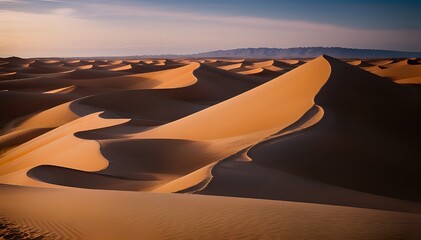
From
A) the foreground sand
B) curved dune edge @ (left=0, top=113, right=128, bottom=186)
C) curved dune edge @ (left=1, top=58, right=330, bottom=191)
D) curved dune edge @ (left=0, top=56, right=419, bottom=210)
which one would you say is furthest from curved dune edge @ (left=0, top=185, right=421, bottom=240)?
curved dune edge @ (left=0, top=113, right=128, bottom=186)

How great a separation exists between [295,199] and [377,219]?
191 centimetres

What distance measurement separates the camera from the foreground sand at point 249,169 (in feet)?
13.7

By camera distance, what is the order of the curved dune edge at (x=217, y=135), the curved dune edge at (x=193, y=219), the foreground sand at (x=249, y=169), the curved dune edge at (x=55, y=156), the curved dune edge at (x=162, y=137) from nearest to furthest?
the curved dune edge at (x=193, y=219), the foreground sand at (x=249, y=169), the curved dune edge at (x=162, y=137), the curved dune edge at (x=217, y=135), the curved dune edge at (x=55, y=156)

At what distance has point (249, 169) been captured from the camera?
727 centimetres

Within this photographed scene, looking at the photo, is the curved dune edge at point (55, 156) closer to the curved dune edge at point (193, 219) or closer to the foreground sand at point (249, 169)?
the foreground sand at point (249, 169)

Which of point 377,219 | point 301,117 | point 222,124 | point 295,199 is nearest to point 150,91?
point 222,124

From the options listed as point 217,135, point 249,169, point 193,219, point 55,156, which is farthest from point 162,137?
point 193,219

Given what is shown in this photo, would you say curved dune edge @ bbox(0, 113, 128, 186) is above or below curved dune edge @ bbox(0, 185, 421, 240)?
below

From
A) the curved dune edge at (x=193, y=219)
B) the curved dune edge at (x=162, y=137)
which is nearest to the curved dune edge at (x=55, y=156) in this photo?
the curved dune edge at (x=162, y=137)

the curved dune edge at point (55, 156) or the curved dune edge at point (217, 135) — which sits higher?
the curved dune edge at point (217, 135)

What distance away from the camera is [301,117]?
36.2 ft

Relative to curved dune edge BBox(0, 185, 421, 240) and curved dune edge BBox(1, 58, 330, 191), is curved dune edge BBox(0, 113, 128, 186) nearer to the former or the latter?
curved dune edge BBox(1, 58, 330, 191)

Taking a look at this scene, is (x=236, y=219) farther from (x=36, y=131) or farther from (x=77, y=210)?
(x=36, y=131)

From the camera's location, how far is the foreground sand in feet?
13.7
